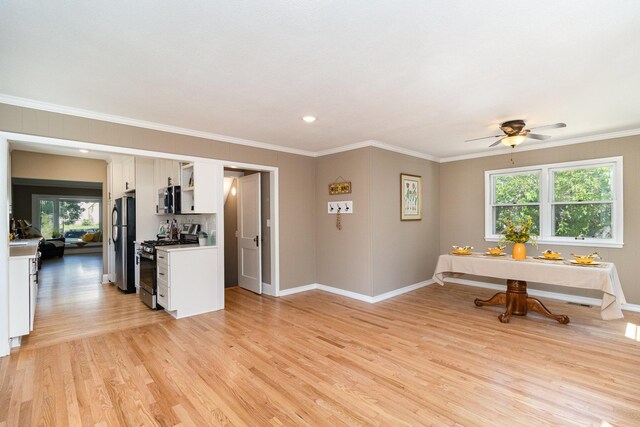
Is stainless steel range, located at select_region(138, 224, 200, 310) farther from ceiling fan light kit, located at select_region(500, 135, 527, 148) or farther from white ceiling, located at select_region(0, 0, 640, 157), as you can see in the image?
ceiling fan light kit, located at select_region(500, 135, 527, 148)

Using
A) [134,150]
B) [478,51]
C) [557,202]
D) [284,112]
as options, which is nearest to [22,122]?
[134,150]

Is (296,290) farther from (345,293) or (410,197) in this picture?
(410,197)

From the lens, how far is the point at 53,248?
1019cm

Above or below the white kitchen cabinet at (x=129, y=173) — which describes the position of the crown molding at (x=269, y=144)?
above

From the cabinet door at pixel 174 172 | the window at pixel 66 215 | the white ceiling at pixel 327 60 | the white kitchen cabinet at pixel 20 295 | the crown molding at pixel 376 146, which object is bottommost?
the white kitchen cabinet at pixel 20 295

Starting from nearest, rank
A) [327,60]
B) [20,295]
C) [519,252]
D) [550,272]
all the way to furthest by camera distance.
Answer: [327,60] < [20,295] < [550,272] < [519,252]

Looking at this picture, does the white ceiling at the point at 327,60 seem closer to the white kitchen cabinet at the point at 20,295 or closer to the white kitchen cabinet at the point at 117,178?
the white kitchen cabinet at the point at 20,295

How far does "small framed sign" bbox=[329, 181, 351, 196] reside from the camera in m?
5.02

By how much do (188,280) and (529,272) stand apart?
4.25 metres

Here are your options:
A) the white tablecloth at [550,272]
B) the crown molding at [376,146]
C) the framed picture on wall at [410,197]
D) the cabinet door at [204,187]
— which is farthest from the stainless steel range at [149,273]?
the white tablecloth at [550,272]

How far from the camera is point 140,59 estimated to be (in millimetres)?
2289

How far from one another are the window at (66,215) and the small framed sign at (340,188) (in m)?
11.2

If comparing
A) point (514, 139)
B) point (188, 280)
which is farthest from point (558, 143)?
point (188, 280)

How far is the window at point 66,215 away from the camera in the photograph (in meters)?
11.1
